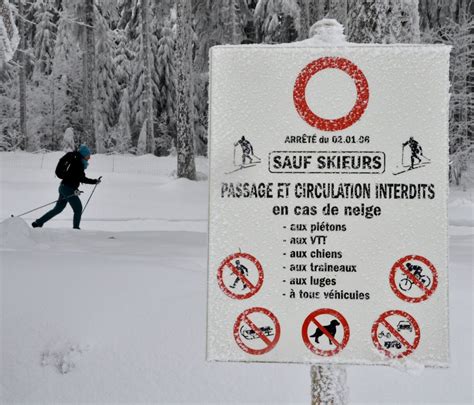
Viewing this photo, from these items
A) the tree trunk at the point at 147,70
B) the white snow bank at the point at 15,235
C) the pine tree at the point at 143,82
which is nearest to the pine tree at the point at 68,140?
the pine tree at the point at 143,82

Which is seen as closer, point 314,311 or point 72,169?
point 314,311

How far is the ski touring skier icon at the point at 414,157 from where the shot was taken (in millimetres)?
1809

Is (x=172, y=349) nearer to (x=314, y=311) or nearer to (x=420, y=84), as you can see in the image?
(x=314, y=311)

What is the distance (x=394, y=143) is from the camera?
1.82 meters

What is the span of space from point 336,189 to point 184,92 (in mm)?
16125

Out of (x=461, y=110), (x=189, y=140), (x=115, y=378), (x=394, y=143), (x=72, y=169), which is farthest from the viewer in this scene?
(x=461, y=110)

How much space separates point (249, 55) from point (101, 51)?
34.7 metres

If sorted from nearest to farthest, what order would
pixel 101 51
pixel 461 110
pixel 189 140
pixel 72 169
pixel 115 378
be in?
1. pixel 115 378
2. pixel 72 169
3. pixel 189 140
4. pixel 461 110
5. pixel 101 51

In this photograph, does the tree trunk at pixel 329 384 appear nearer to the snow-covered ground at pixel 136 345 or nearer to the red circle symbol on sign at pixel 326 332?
the red circle symbol on sign at pixel 326 332

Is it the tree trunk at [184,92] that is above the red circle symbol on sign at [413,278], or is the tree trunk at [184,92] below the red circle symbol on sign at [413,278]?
above

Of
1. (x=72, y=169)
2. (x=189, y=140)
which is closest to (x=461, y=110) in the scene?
(x=189, y=140)

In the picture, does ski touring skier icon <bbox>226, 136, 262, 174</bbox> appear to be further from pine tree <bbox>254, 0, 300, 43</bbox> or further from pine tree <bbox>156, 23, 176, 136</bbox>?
pine tree <bbox>156, 23, 176, 136</bbox>

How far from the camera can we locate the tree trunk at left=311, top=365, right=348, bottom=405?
6.88ft

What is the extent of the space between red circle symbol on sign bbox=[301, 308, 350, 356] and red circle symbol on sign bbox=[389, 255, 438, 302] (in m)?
0.21
